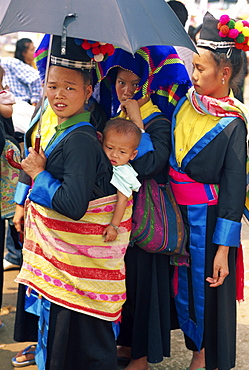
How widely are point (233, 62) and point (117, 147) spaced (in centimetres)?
80

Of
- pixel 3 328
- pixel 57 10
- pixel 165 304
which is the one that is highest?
pixel 57 10

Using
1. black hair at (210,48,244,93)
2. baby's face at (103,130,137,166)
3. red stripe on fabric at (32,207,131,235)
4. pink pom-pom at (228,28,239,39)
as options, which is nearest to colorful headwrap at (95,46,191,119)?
black hair at (210,48,244,93)

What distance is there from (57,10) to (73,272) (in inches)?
47.5

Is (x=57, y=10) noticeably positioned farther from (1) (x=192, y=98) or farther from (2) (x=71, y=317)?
(2) (x=71, y=317)

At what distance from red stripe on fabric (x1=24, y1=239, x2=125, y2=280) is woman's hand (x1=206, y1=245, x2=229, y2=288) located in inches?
20.6

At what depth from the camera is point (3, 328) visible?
13.2ft

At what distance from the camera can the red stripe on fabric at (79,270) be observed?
2854 mm

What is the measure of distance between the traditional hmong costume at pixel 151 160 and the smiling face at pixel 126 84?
1.1 inches

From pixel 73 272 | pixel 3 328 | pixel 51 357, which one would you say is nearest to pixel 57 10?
pixel 73 272

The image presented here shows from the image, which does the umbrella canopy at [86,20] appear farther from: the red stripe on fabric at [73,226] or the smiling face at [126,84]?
the red stripe on fabric at [73,226]

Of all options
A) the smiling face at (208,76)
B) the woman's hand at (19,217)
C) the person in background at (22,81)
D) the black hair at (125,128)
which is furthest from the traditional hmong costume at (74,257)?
the person in background at (22,81)

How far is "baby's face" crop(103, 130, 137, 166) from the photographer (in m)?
2.88

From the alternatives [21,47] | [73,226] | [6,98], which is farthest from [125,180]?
[21,47]

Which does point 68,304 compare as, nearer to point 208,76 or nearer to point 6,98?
point 208,76
